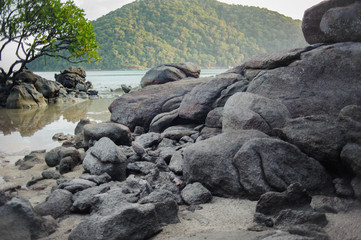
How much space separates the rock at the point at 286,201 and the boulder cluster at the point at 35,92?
21.6 metres

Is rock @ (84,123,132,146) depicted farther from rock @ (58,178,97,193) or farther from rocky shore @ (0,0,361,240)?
rock @ (58,178,97,193)

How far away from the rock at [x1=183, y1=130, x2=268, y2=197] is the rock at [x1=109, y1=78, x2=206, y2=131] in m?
5.73

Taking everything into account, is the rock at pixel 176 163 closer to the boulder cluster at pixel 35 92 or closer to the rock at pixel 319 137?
the rock at pixel 319 137

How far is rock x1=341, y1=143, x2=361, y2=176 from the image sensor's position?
14.8 feet

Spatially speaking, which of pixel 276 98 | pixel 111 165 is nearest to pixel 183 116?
pixel 276 98

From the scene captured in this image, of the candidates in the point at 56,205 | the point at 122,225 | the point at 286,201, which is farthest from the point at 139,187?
the point at 286,201

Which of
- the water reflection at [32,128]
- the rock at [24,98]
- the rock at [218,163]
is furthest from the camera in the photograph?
the rock at [24,98]

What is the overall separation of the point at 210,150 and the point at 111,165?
7.19ft

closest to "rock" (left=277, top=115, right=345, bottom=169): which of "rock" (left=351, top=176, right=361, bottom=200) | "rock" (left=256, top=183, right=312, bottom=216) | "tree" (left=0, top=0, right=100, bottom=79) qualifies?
→ "rock" (left=351, top=176, right=361, bottom=200)

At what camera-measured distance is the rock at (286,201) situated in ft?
14.1

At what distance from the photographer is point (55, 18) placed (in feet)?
77.5

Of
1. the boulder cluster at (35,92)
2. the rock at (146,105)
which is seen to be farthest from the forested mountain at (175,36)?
the rock at (146,105)

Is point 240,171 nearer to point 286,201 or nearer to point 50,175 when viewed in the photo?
point 286,201

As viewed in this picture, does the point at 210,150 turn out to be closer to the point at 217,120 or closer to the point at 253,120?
the point at 253,120
